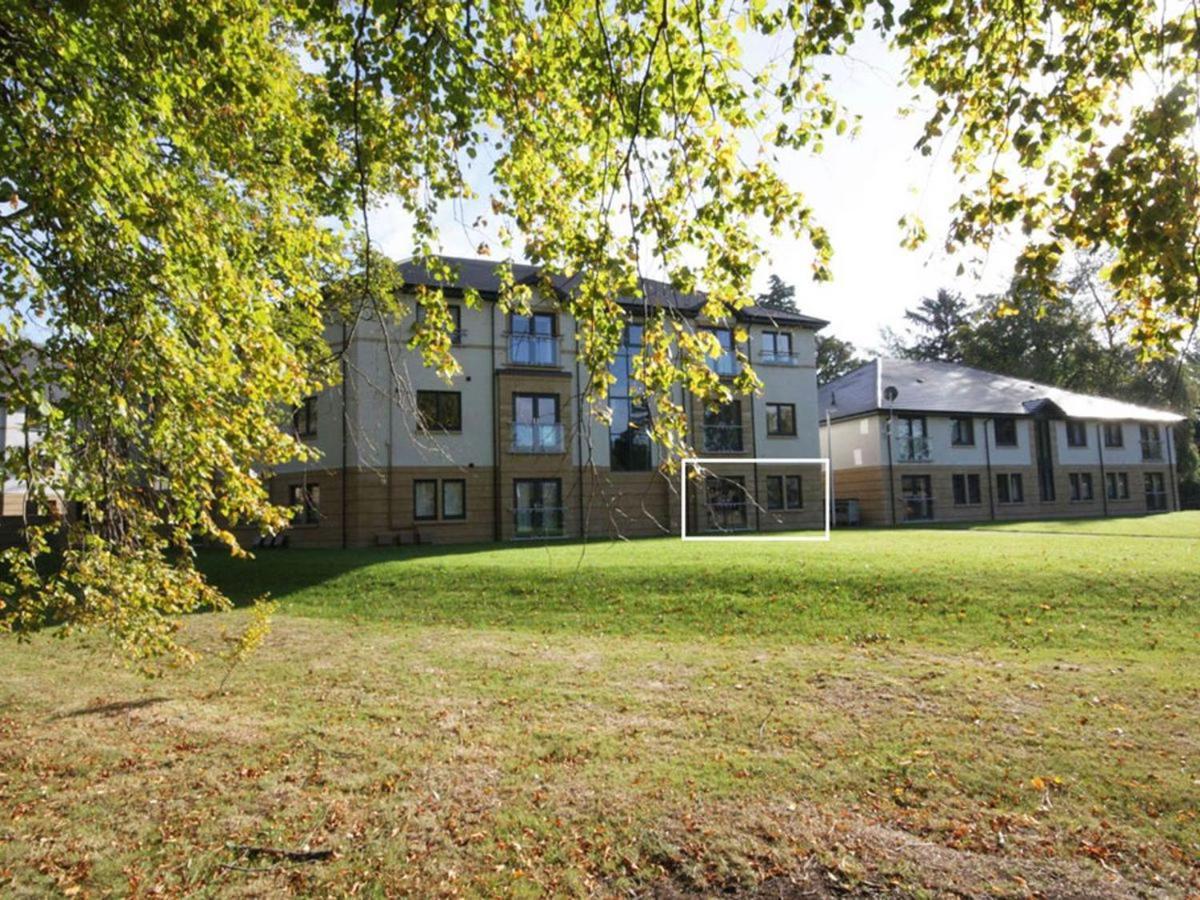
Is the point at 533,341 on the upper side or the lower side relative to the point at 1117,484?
upper

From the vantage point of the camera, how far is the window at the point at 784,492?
32312mm

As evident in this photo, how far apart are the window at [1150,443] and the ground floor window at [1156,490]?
3.22ft

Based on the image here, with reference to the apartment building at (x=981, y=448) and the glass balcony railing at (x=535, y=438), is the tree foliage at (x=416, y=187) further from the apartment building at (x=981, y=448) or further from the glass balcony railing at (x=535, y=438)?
the apartment building at (x=981, y=448)

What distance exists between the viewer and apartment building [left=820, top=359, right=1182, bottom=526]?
116 feet

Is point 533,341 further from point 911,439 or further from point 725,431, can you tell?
point 911,439

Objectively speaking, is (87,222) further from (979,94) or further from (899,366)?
(899,366)

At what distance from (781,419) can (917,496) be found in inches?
318

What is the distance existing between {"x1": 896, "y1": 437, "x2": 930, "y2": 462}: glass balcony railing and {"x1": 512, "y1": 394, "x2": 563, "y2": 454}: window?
16497mm

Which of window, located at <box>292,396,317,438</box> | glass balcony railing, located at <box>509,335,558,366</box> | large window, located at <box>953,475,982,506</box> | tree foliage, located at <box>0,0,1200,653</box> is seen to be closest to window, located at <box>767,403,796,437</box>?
large window, located at <box>953,475,982,506</box>

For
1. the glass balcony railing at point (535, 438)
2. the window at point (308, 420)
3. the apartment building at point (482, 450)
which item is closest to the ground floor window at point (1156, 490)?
the apartment building at point (482, 450)

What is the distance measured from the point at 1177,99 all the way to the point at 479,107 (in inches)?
185

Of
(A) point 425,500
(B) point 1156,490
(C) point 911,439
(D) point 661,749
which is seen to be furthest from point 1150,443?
(D) point 661,749

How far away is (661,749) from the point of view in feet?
23.7

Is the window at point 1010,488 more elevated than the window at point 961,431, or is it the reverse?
the window at point 961,431
